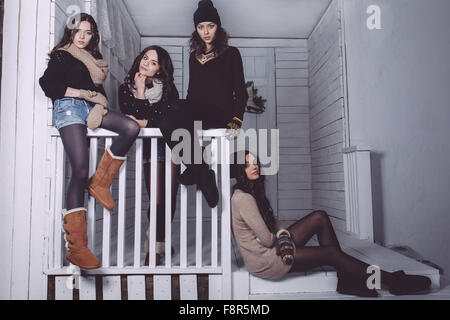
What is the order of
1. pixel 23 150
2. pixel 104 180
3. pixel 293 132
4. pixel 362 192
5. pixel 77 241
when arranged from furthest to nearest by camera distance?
pixel 293 132 → pixel 362 192 → pixel 23 150 → pixel 104 180 → pixel 77 241

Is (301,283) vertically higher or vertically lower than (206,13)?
lower

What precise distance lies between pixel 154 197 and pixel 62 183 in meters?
0.52

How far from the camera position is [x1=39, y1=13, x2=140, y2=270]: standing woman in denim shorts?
1.78 metres

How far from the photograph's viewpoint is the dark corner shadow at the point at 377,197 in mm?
3133

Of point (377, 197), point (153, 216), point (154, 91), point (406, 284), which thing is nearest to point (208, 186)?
point (153, 216)

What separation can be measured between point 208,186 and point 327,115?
8.07 ft

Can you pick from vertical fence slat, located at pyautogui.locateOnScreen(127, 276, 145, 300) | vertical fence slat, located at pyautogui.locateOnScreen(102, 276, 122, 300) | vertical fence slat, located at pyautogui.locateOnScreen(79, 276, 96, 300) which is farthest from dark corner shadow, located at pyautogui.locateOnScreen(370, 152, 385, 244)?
vertical fence slat, located at pyautogui.locateOnScreen(79, 276, 96, 300)

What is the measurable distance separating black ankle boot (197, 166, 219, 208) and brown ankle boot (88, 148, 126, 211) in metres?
0.48

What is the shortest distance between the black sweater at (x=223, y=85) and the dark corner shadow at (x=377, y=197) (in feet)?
5.68

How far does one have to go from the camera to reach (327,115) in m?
3.83

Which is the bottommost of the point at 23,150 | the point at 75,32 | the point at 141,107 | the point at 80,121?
the point at 23,150

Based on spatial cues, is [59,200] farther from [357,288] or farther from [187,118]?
[357,288]

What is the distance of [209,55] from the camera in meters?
2.14
